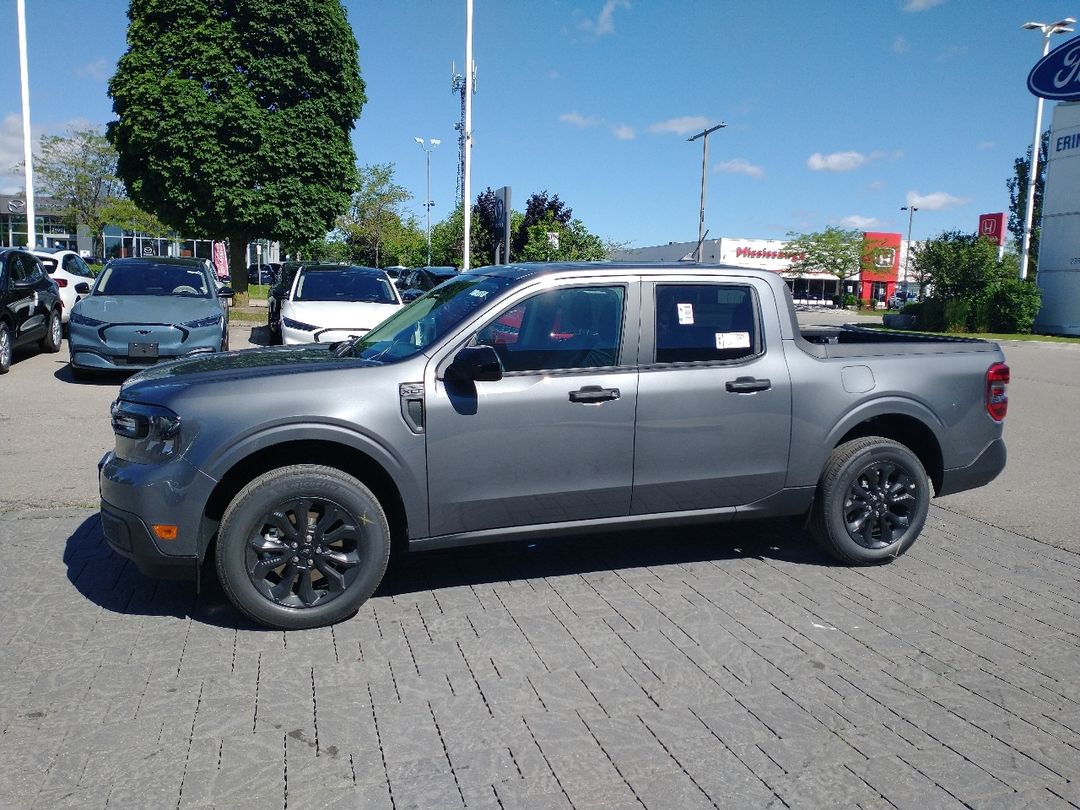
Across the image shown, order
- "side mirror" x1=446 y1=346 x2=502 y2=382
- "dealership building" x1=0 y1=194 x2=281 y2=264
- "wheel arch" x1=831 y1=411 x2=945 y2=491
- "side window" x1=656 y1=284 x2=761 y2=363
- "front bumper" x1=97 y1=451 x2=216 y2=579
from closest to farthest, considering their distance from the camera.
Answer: "front bumper" x1=97 y1=451 x2=216 y2=579 < "side mirror" x1=446 y1=346 x2=502 y2=382 < "side window" x1=656 y1=284 x2=761 y2=363 < "wheel arch" x1=831 y1=411 x2=945 y2=491 < "dealership building" x1=0 y1=194 x2=281 y2=264

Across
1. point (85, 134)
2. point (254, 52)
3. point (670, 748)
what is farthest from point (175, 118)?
point (85, 134)

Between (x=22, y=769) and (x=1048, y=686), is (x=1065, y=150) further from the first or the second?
(x=22, y=769)

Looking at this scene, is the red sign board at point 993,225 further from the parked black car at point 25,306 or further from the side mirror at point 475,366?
the side mirror at point 475,366

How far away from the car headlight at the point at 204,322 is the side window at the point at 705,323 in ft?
27.1

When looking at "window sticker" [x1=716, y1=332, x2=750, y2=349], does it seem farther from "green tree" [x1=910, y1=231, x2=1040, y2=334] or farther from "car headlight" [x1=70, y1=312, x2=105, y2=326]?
"green tree" [x1=910, y1=231, x2=1040, y2=334]

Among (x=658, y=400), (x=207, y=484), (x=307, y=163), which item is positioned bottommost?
(x=207, y=484)

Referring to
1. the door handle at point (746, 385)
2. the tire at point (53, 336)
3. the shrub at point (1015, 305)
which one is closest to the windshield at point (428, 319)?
the door handle at point (746, 385)

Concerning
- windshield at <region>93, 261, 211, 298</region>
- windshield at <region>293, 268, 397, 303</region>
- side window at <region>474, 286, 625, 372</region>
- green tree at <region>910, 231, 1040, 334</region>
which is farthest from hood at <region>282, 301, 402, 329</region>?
green tree at <region>910, 231, 1040, 334</region>

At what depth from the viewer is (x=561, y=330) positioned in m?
4.74

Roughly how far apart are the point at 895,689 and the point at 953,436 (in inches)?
A: 85.6

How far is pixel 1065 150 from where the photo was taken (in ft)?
109

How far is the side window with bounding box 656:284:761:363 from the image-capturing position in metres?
4.85

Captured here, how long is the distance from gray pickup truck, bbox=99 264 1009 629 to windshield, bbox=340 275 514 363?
0.02 m

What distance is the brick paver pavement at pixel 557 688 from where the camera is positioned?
3.02m
